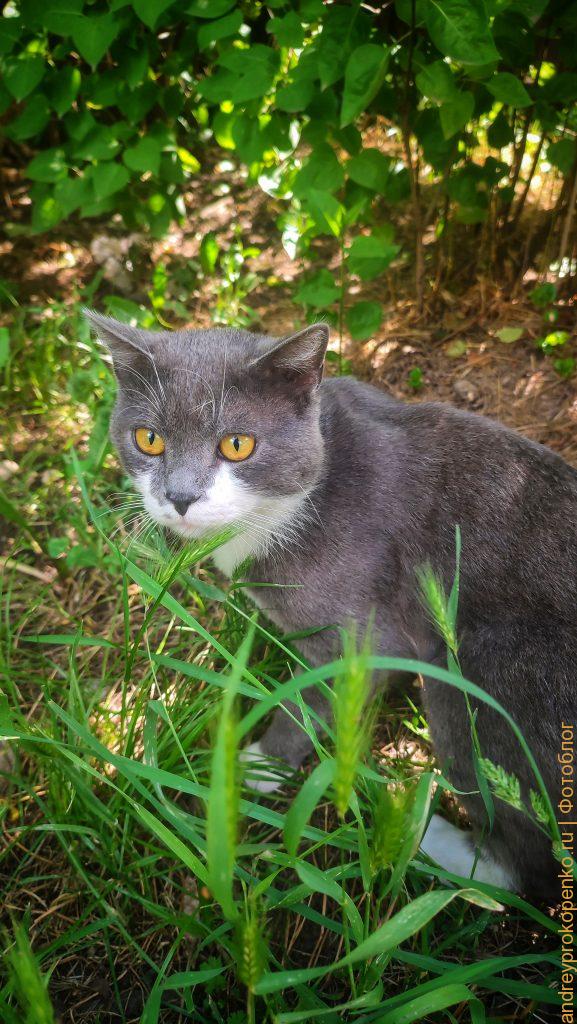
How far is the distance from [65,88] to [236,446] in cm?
225

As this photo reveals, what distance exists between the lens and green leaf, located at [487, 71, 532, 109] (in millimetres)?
2510

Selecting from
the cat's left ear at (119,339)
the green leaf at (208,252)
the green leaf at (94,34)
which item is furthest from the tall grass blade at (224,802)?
the green leaf at (208,252)

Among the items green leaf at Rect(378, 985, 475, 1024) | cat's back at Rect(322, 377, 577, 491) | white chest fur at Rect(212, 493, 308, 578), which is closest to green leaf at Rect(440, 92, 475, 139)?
cat's back at Rect(322, 377, 577, 491)

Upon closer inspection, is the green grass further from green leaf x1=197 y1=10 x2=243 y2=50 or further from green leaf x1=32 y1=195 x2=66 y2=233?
green leaf x1=197 y1=10 x2=243 y2=50

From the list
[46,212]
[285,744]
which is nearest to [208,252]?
[46,212]

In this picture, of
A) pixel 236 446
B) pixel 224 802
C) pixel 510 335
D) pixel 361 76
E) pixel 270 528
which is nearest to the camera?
pixel 224 802

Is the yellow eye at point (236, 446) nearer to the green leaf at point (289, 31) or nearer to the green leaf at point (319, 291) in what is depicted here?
the green leaf at point (319, 291)

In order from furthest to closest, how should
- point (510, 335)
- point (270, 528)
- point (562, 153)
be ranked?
point (510, 335)
point (562, 153)
point (270, 528)

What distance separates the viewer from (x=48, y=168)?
3.24m

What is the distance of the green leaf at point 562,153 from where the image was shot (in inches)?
111

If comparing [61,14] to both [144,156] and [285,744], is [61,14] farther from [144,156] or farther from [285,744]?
[285,744]

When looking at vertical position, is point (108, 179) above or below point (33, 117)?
below

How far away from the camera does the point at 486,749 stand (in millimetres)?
1789

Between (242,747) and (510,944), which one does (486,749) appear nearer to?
(510,944)
